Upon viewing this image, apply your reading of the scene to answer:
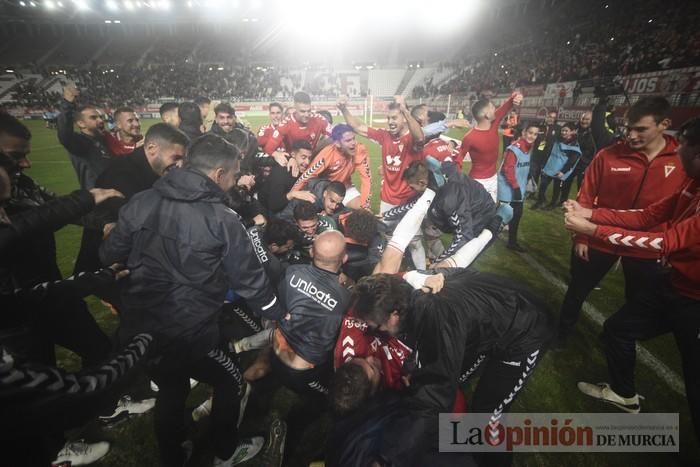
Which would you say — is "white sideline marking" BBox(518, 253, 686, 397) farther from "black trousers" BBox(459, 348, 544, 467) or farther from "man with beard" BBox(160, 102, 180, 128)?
"man with beard" BBox(160, 102, 180, 128)

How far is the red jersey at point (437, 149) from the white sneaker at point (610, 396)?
155 inches

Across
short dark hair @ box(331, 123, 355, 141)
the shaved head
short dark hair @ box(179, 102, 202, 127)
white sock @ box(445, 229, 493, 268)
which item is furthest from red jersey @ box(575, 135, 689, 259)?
short dark hair @ box(179, 102, 202, 127)

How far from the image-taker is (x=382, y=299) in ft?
6.56

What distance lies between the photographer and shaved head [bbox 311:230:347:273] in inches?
109

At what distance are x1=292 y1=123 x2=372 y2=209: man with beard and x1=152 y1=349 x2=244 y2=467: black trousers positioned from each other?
306 cm

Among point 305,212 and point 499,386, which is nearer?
point 499,386

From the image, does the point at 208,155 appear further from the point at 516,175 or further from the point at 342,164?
the point at 516,175

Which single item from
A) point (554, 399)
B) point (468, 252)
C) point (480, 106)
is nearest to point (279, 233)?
point (468, 252)

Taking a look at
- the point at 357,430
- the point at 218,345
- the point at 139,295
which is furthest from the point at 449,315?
the point at 139,295

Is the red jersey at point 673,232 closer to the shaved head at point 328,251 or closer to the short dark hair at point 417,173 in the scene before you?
the short dark hair at point 417,173

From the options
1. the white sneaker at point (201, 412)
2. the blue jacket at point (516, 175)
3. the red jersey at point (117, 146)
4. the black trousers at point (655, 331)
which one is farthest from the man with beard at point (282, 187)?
the blue jacket at point (516, 175)

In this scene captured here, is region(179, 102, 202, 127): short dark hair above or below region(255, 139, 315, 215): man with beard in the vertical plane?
above

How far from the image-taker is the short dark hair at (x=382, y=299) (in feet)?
6.53

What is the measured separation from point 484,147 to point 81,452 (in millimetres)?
6802
